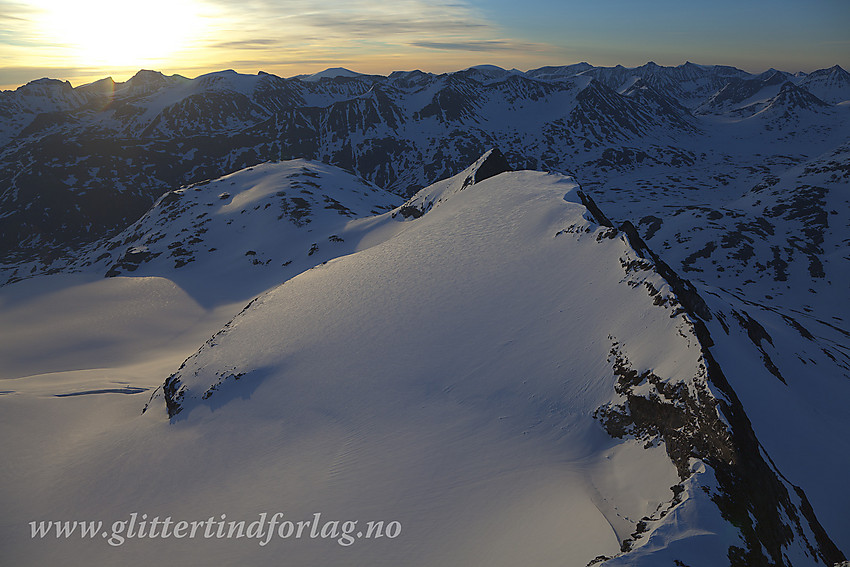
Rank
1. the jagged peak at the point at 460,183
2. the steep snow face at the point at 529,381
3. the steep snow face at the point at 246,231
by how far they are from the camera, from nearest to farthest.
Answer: the steep snow face at the point at 529,381, the jagged peak at the point at 460,183, the steep snow face at the point at 246,231

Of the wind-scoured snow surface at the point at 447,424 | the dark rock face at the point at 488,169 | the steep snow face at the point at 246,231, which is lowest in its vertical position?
the steep snow face at the point at 246,231

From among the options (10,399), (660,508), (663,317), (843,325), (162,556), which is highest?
(663,317)

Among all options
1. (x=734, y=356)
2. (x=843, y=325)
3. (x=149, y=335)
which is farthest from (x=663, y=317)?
(x=843, y=325)

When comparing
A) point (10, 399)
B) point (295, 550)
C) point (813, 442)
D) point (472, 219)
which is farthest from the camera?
point (472, 219)

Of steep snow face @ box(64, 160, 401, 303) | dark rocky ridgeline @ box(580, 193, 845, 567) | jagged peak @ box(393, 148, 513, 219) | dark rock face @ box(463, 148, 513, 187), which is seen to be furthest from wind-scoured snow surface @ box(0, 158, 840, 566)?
steep snow face @ box(64, 160, 401, 303)

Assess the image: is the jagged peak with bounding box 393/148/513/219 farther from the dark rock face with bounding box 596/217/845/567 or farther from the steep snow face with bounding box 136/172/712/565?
the dark rock face with bounding box 596/217/845/567

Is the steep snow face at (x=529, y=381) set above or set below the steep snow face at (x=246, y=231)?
above

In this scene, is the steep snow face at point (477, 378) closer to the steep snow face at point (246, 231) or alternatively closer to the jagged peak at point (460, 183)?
the jagged peak at point (460, 183)

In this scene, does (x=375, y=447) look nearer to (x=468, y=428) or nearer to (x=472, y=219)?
(x=468, y=428)

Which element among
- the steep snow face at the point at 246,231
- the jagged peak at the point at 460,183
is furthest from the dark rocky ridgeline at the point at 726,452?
the steep snow face at the point at 246,231
